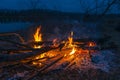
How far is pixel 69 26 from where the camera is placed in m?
21.1

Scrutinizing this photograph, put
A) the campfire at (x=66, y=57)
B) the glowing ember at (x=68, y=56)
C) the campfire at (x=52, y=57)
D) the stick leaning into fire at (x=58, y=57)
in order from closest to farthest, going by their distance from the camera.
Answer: the campfire at (x=52, y=57), the stick leaning into fire at (x=58, y=57), the campfire at (x=66, y=57), the glowing ember at (x=68, y=56)

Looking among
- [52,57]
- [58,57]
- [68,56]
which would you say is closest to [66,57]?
[68,56]

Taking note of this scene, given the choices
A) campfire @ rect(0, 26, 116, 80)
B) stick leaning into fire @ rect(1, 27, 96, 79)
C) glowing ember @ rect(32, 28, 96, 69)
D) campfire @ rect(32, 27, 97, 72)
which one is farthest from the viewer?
glowing ember @ rect(32, 28, 96, 69)

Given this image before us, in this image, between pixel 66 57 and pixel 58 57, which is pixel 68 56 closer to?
pixel 66 57

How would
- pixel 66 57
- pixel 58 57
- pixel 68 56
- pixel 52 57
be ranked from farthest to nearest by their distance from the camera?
pixel 68 56, pixel 66 57, pixel 58 57, pixel 52 57

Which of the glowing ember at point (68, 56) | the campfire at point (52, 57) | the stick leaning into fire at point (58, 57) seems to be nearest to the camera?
the campfire at point (52, 57)

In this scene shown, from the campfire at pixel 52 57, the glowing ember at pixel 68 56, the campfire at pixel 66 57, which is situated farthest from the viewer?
the glowing ember at pixel 68 56

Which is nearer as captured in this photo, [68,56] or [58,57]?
[58,57]

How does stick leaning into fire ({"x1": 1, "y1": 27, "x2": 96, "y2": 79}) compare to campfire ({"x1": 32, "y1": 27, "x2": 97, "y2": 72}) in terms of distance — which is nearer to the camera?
stick leaning into fire ({"x1": 1, "y1": 27, "x2": 96, "y2": 79})

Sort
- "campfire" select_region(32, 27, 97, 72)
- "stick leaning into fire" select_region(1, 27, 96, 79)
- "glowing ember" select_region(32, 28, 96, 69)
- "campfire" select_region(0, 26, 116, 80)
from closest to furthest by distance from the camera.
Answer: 1. "campfire" select_region(0, 26, 116, 80)
2. "stick leaning into fire" select_region(1, 27, 96, 79)
3. "campfire" select_region(32, 27, 97, 72)
4. "glowing ember" select_region(32, 28, 96, 69)

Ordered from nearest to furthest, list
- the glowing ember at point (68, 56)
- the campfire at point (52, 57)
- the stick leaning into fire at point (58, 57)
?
the campfire at point (52, 57) → the stick leaning into fire at point (58, 57) → the glowing ember at point (68, 56)

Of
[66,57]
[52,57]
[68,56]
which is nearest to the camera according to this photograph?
[52,57]

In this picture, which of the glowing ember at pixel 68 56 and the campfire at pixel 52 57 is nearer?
the campfire at pixel 52 57

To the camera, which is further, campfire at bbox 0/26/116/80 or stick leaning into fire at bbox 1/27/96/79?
stick leaning into fire at bbox 1/27/96/79
